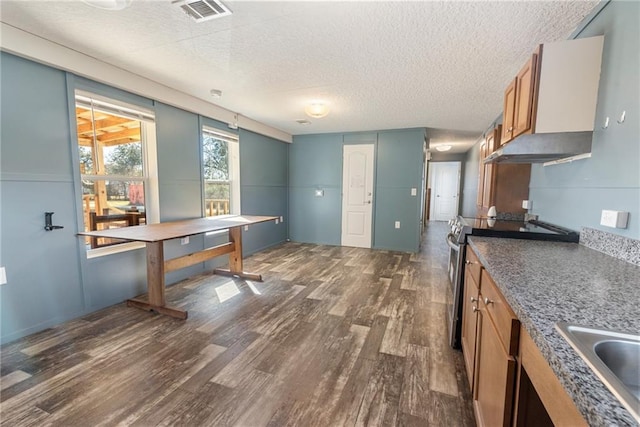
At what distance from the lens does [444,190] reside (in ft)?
31.9

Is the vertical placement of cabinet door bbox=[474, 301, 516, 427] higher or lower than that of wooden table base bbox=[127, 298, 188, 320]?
higher

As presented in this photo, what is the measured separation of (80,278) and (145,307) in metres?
0.62

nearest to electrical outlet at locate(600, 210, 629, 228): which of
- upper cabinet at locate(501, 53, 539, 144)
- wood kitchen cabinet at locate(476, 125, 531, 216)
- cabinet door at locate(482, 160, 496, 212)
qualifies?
upper cabinet at locate(501, 53, 539, 144)

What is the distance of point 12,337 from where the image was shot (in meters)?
2.13

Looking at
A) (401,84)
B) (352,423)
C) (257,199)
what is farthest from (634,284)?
(257,199)

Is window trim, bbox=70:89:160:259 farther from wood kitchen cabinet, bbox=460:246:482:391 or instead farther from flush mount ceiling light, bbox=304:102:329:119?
wood kitchen cabinet, bbox=460:246:482:391

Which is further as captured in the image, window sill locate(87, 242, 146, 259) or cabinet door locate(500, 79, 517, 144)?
window sill locate(87, 242, 146, 259)

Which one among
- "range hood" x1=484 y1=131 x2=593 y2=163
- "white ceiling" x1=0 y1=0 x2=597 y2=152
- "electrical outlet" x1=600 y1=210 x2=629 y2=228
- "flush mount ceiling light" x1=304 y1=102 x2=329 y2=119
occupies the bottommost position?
"electrical outlet" x1=600 y1=210 x2=629 y2=228

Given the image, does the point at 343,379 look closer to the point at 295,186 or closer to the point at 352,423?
the point at 352,423

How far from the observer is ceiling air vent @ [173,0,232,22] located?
5.48 feet

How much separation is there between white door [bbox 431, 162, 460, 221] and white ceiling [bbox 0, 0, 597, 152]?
6.56 meters

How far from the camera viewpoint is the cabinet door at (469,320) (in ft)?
5.14

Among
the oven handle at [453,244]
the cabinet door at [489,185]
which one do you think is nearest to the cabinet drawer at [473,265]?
the oven handle at [453,244]

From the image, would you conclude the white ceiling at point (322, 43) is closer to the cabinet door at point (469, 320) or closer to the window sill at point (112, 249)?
the cabinet door at point (469, 320)
